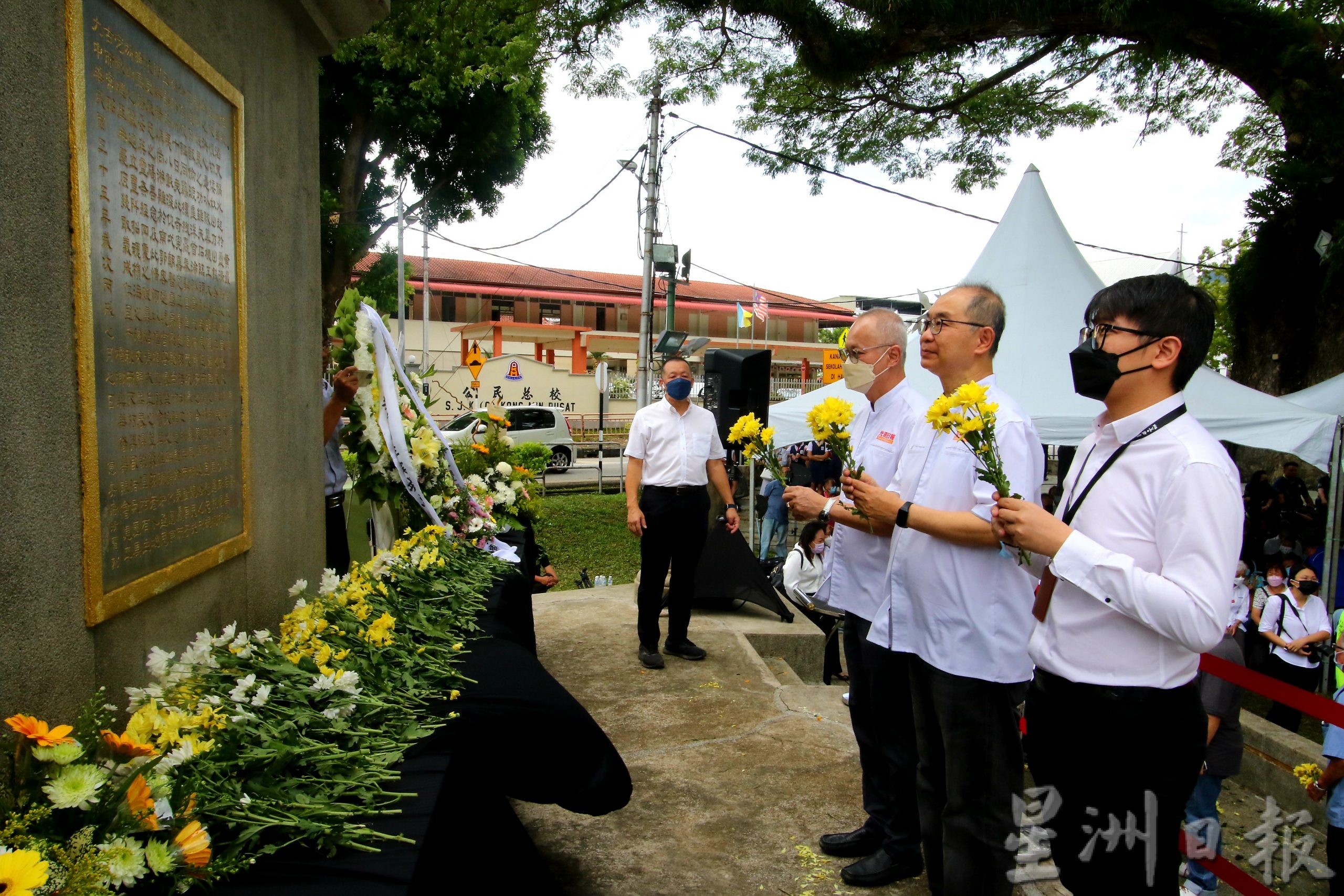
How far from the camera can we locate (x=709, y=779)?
11.5 feet

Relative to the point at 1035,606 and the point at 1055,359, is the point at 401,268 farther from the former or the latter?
the point at 1035,606

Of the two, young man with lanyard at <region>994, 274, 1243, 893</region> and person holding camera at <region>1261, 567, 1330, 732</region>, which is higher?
young man with lanyard at <region>994, 274, 1243, 893</region>

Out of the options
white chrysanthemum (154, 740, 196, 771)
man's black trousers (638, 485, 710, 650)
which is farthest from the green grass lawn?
white chrysanthemum (154, 740, 196, 771)

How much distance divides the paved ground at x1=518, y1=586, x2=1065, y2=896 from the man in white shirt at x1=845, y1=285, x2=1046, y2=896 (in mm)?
509

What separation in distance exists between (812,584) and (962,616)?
4813 millimetres

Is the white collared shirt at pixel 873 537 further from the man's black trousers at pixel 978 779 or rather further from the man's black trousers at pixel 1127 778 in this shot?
the man's black trousers at pixel 1127 778


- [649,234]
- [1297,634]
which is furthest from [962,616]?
[649,234]

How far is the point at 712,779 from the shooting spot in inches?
138

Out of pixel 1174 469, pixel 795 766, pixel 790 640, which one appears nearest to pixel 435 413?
pixel 790 640

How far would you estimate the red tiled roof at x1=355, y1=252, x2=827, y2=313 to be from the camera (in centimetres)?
3934

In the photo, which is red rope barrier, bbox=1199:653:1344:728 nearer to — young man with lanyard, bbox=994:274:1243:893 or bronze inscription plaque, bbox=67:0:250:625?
young man with lanyard, bbox=994:274:1243:893

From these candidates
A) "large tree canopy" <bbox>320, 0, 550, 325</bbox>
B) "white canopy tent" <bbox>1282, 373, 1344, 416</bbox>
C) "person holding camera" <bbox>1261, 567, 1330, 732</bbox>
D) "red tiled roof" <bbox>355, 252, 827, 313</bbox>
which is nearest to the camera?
"person holding camera" <bbox>1261, 567, 1330, 732</bbox>

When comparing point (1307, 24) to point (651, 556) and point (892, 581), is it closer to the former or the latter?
point (651, 556)

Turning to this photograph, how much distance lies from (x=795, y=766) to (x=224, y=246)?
2954 millimetres
